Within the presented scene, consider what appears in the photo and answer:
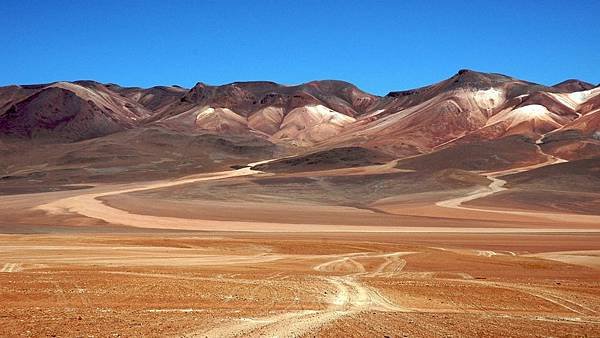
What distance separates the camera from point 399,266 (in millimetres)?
29156

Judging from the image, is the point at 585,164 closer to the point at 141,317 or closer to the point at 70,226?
the point at 70,226

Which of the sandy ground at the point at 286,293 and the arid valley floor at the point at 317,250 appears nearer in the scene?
the sandy ground at the point at 286,293

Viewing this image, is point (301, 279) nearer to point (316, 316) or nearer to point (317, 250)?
point (316, 316)

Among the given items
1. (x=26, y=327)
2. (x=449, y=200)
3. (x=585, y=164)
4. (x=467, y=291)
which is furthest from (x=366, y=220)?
(x=585, y=164)

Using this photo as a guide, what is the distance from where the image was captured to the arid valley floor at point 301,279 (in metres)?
14.4

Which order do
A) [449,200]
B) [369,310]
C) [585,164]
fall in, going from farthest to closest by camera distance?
1. [585,164]
2. [449,200]
3. [369,310]

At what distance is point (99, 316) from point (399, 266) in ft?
54.8

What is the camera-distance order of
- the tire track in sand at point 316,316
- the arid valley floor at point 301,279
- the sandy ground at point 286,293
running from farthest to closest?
1. the arid valley floor at point 301,279
2. the sandy ground at point 286,293
3. the tire track in sand at point 316,316

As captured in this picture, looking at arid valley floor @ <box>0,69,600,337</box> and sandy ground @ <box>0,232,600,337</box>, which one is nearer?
sandy ground @ <box>0,232,600,337</box>

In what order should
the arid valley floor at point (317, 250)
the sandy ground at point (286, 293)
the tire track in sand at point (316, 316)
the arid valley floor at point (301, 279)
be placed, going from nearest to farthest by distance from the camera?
the tire track in sand at point (316, 316) < the sandy ground at point (286, 293) < the arid valley floor at point (301, 279) < the arid valley floor at point (317, 250)

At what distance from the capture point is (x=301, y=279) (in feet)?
74.8

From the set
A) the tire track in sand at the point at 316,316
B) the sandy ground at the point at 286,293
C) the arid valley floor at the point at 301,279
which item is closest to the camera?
the tire track in sand at the point at 316,316

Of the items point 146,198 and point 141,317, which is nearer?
point 141,317

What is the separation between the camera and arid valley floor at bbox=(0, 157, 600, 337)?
1441 cm
